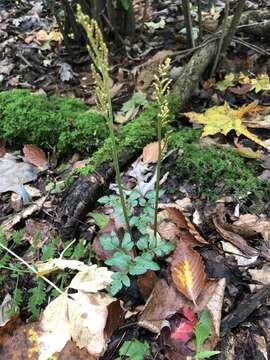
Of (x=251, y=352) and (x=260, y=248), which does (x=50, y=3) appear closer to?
(x=260, y=248)

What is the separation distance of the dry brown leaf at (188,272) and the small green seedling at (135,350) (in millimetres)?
269

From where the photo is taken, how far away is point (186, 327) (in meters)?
1.60

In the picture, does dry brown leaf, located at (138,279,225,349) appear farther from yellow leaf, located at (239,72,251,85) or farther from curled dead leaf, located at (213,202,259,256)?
yellow leaf, located at (239,72,251,85)

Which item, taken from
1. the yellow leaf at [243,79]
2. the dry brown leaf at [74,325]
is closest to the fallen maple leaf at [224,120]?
the yellow leaf at [243,79]

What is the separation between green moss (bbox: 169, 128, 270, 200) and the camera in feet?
6.99

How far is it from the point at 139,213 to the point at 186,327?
0.68 meters

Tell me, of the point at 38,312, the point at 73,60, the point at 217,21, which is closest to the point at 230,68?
the point at 217,21

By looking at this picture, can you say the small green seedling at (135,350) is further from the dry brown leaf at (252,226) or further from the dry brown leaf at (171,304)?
the dry brown leaf at (252,226)

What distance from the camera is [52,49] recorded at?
404 cm

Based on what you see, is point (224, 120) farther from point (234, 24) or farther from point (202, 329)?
point (202, 329)

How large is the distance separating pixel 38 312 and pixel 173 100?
164 centimetres

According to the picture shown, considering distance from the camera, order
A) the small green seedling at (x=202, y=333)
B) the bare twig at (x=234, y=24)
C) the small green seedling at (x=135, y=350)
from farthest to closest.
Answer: the bare twig at (x=234, y=24), the small green seedling at (x=135, y=350), the small green seedling at (x=202, y=333)

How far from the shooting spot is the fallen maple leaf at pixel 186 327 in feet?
5.18

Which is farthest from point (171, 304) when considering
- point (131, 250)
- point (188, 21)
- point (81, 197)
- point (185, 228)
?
point (188, 21)
